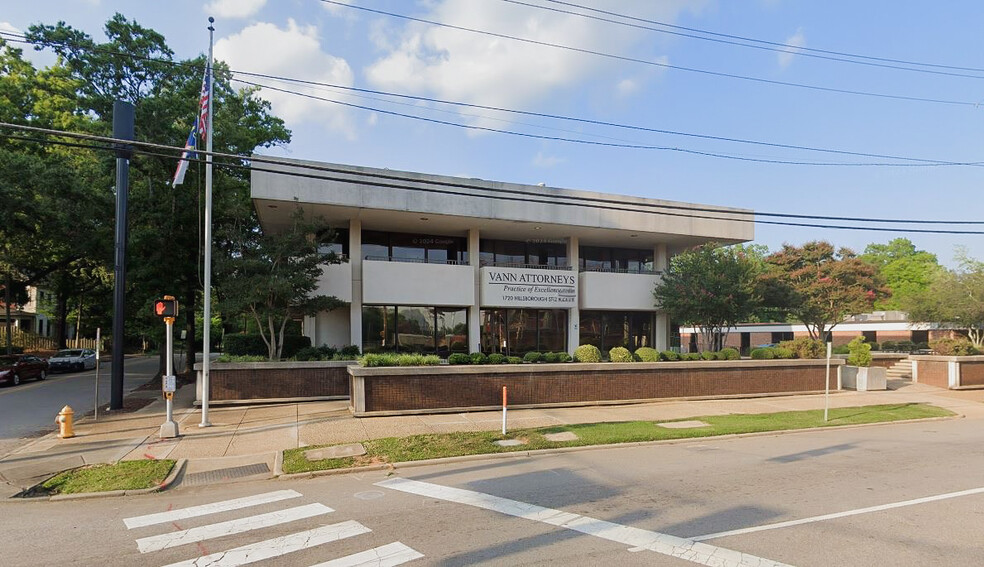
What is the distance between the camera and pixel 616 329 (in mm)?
27953

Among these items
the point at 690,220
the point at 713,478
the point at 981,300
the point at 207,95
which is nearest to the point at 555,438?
the point at 713,478

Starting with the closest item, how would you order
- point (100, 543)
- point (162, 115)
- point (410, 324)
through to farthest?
point (100, 543) → point (162, 115) → point (410, 324)

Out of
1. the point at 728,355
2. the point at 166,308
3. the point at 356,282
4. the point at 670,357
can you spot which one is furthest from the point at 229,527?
the point at 728,355

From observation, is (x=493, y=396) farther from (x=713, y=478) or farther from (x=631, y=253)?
(x=631, y=253)

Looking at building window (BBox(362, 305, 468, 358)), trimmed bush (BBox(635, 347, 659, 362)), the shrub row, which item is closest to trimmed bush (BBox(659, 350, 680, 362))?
trimmed bush (BBox(635, 347, 659, 362))

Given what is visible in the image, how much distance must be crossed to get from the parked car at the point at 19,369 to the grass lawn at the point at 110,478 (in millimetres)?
23484

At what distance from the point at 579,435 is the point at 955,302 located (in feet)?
107

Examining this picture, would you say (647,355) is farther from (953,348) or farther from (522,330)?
(953,348)

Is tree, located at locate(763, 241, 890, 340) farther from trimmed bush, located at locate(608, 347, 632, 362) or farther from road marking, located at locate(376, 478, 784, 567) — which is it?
road marking, located at locate(376, 478, 784, 567)

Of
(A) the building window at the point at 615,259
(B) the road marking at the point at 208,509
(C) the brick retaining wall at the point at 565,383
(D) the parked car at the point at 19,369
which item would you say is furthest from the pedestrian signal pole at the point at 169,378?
(D) the parked car at the point at 19,369

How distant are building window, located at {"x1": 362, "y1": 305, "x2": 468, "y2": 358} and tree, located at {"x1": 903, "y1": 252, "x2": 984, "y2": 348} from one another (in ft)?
96.3

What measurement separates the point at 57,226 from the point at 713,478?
28459mm

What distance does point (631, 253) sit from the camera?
30047 millimetres

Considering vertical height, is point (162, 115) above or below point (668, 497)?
above
